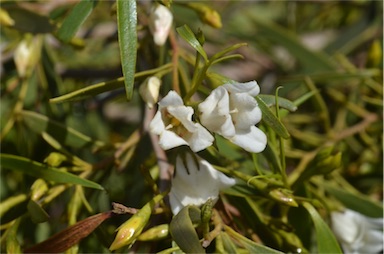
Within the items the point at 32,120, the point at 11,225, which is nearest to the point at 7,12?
→ the point at 32,120

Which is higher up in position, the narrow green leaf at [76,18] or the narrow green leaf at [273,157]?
the narrow green leaf at [76,18]

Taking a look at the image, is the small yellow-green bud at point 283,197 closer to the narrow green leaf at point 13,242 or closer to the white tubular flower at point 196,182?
the white tubular flower at point 196,182

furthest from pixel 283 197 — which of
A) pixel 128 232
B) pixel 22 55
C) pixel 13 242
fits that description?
pixel 22 55

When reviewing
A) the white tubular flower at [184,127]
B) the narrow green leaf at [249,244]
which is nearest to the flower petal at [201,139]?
the white tubular flower at [184,127]

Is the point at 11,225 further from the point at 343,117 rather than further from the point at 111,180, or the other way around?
the point at 343,117

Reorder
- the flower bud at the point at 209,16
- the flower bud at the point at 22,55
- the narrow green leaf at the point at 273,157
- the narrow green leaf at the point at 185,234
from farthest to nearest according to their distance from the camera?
1. the flower bud at the point at 22,55
2. the flower bud at the point at 209,16
3. the narrow green leaf at the point at 273,157
4. the narrow green leaf at the point at 185,234

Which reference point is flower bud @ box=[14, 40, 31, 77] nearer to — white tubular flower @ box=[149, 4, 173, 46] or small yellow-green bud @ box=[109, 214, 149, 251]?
white tubular flower @ box=[149, 4, 173, 46]
